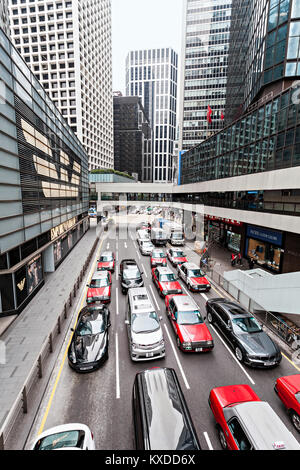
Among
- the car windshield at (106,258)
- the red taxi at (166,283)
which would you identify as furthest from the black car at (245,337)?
the car windshield at (106,258)

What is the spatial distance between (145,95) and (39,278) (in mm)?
189608

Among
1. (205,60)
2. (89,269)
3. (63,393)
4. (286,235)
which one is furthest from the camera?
(205,60)

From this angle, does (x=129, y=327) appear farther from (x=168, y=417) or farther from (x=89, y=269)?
(x=89, y=269)

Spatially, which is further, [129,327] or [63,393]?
[129,327]

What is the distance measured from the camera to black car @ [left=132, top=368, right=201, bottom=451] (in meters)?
4.93

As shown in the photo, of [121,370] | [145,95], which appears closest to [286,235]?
[121,370]

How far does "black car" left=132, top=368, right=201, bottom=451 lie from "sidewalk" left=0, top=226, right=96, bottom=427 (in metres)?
4.36

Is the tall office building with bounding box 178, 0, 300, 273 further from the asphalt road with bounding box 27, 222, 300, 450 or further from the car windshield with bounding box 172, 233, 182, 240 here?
the asphalt road with bounding box 27, 222, 300, 450

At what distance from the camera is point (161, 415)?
5.49 meters

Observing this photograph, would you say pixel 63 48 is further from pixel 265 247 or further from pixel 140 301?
pixel 140 301

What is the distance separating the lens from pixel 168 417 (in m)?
5.43

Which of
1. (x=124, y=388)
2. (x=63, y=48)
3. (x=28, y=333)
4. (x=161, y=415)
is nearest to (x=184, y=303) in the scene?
(x=124, y=388)

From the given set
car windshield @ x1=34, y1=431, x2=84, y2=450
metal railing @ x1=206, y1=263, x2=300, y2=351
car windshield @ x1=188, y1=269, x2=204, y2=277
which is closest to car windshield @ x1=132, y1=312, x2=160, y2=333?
car windshield @ x1=34, y1=431, x2=84, y2=450

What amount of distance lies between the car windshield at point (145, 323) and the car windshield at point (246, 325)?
11.4 ft
